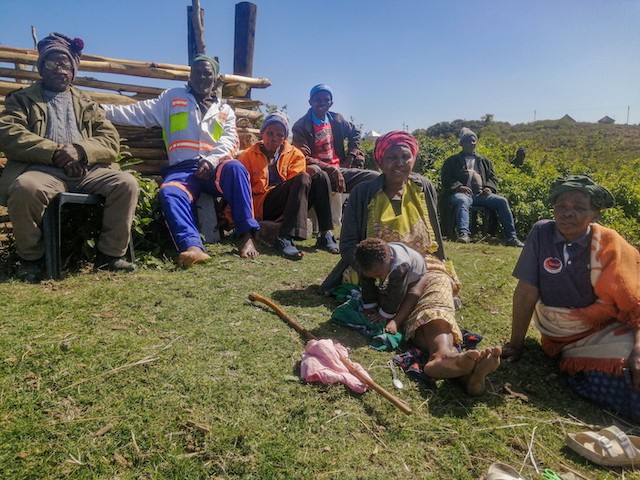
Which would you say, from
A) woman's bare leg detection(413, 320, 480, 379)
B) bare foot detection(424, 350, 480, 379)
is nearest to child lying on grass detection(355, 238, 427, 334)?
woman's bare leg detection(413, 320, 480, 379)

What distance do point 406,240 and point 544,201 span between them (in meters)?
6.35

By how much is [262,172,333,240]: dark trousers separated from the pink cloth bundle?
250 cm

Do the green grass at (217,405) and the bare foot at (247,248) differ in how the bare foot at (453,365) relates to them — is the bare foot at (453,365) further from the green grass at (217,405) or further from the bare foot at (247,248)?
the bare foot at (247,248)

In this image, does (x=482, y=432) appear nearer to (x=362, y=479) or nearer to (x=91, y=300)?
(x=362, y=479)

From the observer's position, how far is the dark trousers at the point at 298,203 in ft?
17.5

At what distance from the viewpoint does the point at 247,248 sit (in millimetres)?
4898

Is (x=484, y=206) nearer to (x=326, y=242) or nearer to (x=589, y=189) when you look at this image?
(x=326, y=242)

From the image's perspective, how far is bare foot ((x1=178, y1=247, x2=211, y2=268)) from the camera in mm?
4344

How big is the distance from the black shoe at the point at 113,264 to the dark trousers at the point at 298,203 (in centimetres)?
184

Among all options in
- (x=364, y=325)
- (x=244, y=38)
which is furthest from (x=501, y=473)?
(x=244, y=38)

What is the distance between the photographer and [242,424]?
2238 mm

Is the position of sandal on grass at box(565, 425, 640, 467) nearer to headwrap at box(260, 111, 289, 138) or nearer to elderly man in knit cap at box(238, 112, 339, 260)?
elderly man in knit cap at box(238, 112, 339, 260)

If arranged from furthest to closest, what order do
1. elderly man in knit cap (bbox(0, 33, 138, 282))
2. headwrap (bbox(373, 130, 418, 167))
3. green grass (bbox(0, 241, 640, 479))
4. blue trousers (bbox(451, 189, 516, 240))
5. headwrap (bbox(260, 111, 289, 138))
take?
blue trousers (bbox(451, 189, 516, 240)) → headwrap (bbox(260, 111, 289, 138)) → headwrap (bbox(373, 130, 418, 167)) → elderly man in knit cap (bbox(0, 33, 138, 282)) → green grass (bbox(0, 241, 640, 479))

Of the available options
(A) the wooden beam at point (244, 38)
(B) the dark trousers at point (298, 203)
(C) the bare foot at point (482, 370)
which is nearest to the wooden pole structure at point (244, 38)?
(A) the wooden beam at point (244, 38)
